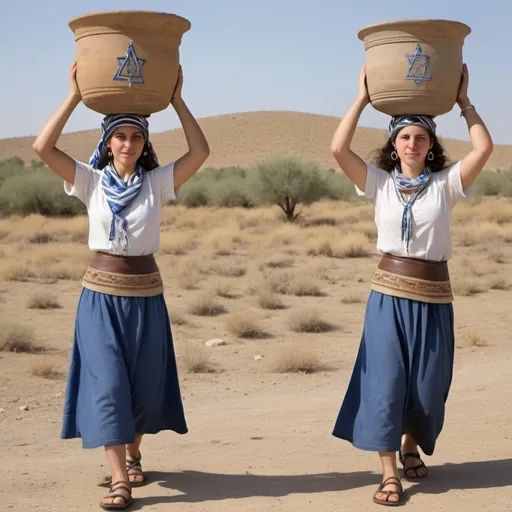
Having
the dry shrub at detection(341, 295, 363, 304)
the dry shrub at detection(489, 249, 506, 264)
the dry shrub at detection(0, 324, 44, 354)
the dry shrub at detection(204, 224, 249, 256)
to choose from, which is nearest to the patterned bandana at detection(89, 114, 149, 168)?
the dry shrub at detection(0, 324, 44, 354)

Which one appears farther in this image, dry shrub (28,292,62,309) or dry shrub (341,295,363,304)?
dry shrub (341,295,363,304)

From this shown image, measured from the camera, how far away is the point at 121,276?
5.52m

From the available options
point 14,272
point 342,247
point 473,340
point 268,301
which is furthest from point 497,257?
point 14,272

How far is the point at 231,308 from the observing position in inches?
592

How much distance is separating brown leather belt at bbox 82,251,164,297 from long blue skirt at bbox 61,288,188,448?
0.04 m

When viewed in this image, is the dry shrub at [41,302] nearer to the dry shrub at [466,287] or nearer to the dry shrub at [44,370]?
the dry shrub at [44,370]

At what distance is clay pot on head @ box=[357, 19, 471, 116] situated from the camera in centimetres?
539

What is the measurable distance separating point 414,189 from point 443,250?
16.2 inches

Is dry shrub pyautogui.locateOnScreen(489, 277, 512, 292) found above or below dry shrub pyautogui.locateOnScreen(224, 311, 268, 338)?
below

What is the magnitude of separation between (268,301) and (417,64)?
9.73m

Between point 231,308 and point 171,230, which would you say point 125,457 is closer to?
point 231,308

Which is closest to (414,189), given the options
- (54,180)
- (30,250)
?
(30,250)

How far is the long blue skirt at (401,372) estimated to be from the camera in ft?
18.0

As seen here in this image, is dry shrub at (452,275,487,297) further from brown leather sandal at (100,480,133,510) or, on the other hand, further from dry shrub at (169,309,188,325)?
brown leather sandal at (100,480,133,510)
